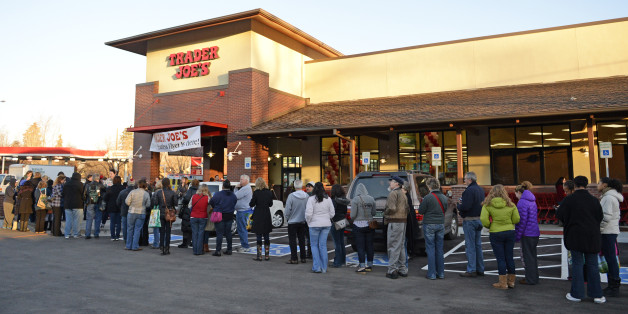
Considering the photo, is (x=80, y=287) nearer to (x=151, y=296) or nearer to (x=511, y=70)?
(x=151, y=296)

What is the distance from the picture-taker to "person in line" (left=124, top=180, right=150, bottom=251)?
11.4 metres

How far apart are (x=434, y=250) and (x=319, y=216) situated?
7.49 ft

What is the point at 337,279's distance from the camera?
25.8 feet

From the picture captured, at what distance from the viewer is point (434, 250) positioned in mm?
7902

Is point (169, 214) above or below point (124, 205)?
below

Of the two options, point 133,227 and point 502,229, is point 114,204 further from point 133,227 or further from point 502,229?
point 502,229

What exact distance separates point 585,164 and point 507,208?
13.0 m

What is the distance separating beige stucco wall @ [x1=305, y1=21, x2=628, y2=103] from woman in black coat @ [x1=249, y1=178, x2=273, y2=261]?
1404cm

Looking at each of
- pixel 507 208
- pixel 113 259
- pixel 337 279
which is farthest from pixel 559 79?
pixel 113 259

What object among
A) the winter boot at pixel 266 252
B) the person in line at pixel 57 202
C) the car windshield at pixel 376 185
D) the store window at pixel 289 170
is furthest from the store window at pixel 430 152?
the person in line at pixel 57 202

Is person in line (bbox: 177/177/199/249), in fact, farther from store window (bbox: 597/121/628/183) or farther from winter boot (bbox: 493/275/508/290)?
store window (bbox: 597/121/628/183)

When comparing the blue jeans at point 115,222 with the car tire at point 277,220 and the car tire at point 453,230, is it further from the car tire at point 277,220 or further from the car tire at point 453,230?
the car tire at point 453,230

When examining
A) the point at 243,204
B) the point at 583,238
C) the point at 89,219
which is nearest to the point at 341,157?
the point at 243,204

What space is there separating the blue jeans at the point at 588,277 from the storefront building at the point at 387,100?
31.7ft
